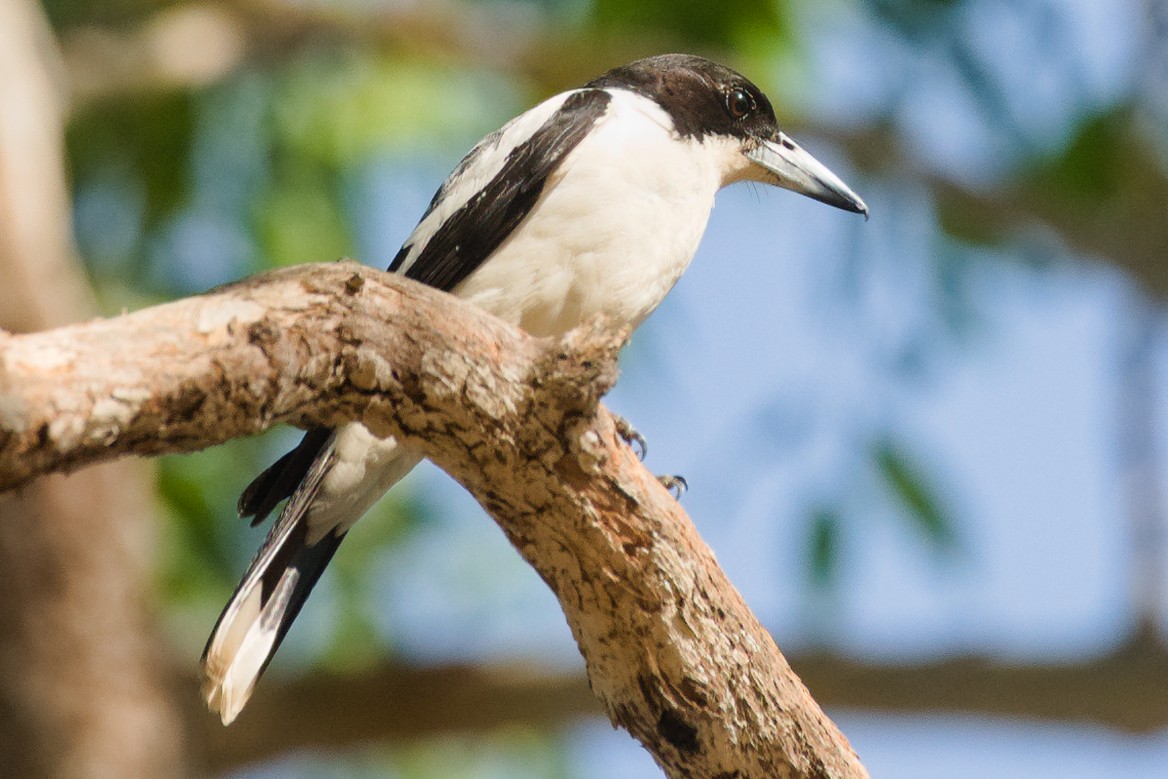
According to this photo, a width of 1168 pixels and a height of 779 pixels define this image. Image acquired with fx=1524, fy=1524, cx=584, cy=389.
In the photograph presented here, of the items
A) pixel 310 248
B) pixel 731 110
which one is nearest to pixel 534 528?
pixel 731 110

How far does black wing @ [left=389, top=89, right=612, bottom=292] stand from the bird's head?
329mm

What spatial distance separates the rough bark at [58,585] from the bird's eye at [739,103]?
2.91 m

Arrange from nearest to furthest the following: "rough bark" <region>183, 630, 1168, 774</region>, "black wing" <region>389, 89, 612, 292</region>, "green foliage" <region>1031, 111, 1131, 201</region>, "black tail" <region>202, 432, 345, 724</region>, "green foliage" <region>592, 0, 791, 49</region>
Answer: "black tail" <region>202, 432, 345, 724</region>, "black wing" <region>389, 89, 612, 292</region>, "rough bark" <region>183, 630, 1168, 774</region>, "green foliage" <region>592, 0, 791, 49</region>, "green foliage" <region>1031, 111, 1131, 201</region>

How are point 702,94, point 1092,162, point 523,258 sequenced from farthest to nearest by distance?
1. point 1092,162
2. point 702,94
3. point 523,258

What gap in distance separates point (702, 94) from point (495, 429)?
1778 mm

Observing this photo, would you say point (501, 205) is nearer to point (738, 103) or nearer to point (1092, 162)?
point (738, 103)

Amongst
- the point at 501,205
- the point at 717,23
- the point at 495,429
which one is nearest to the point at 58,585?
the point at 501,205

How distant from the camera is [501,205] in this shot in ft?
12.3

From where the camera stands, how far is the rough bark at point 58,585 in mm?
5801

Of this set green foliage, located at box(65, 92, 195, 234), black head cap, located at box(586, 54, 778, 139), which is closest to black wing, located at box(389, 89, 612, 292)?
black head cap, located at box(586, 54, 778, 139)

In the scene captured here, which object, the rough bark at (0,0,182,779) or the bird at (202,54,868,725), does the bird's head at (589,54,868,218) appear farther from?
the rough bark at (0,0,182,779)

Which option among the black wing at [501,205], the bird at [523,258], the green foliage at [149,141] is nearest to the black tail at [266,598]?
the bird at [523,258]

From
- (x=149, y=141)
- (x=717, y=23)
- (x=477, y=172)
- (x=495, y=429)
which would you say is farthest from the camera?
(x=149, y=141)

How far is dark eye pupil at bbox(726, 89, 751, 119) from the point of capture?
164 inches
